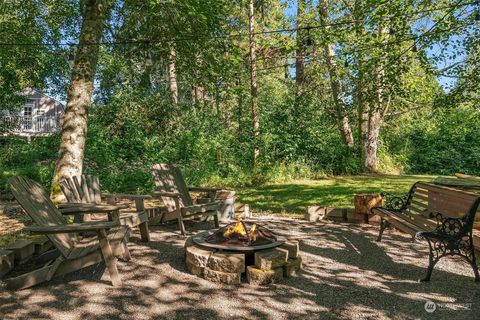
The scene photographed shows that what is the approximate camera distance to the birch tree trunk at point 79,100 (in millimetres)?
5879

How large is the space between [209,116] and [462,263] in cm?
932

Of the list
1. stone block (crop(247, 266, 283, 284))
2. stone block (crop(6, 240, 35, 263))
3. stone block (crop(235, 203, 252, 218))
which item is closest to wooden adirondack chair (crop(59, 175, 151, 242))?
stone block (crop(6, 240, 35, 263))

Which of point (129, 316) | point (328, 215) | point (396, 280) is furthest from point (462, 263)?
point (129, 316)

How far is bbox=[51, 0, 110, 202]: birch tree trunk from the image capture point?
588cm

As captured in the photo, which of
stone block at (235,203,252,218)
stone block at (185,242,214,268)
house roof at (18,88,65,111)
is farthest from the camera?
house roof at (18,88,65,111)

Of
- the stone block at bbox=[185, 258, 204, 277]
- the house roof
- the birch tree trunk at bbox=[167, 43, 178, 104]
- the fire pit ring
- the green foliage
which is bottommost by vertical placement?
the stone block at bbox=[185, 258, 204, 277]

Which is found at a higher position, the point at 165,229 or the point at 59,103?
the point at 59,103

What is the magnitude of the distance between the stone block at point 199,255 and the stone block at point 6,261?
67.9 inches

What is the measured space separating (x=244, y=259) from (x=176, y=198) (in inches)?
79.2

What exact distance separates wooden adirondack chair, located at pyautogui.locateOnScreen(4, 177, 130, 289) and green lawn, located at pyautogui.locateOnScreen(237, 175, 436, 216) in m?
4.30

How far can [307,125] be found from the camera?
13438 millimetres

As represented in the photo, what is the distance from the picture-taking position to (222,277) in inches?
139

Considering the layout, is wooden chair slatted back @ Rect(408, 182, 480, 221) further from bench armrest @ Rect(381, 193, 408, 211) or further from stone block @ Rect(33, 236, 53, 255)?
stone block @ Rect(33, 236, 53, 255)

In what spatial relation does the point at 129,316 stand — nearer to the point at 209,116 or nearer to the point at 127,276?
the point at 127,276
